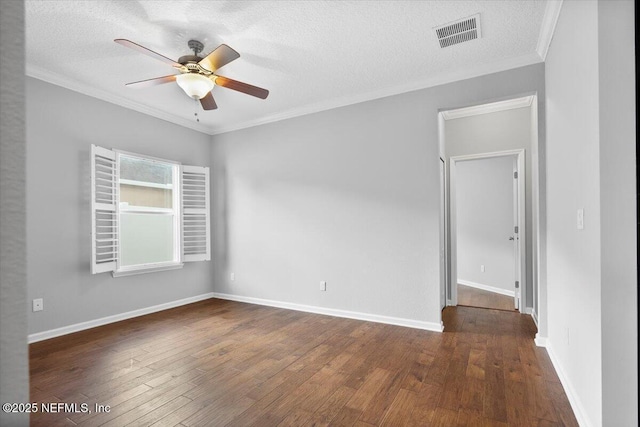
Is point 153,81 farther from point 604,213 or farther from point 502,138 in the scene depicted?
point 502,138

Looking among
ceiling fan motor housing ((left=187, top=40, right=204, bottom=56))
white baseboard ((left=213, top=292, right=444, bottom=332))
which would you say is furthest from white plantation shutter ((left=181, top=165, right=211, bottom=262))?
ceiling fan motor housing ((left=187, top=40, right=204, bottom=56))

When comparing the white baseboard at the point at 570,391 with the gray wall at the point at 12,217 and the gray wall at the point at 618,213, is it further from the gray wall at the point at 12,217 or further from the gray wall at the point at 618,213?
the gray wall at the point at 12,217

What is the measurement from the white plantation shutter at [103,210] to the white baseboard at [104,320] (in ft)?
2.07

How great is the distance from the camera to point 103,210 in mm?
3816

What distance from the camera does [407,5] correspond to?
2443 mm

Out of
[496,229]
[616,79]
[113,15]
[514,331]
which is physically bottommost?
[514,331]

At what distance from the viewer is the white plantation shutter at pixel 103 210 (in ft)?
12.1

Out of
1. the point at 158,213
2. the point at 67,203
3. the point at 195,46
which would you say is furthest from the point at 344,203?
the point at 67,203

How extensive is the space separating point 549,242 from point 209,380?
3209 millimetres

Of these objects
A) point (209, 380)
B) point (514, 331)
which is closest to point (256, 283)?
point (209, 380)

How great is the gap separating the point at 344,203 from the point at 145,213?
2767 millimetres

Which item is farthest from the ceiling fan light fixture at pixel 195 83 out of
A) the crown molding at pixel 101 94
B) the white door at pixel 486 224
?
the white door at pixel 486 224

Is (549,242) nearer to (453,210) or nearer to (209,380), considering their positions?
(453,210)

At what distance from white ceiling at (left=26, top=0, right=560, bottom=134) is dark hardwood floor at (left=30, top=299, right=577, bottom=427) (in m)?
2.82
